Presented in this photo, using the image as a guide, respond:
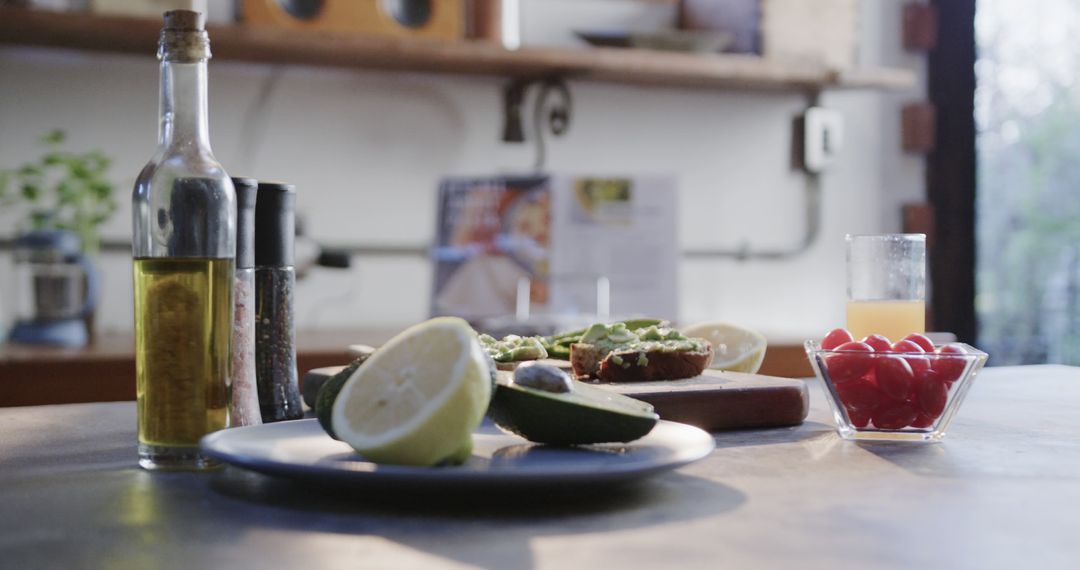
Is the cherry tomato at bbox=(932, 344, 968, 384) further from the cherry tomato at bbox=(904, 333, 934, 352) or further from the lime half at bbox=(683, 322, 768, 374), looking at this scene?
the lime half at bbox=(683, 322, 768, 374)

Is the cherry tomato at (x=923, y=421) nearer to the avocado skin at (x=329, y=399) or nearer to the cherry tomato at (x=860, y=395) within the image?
the cherry tomato at (x=860, y=395)

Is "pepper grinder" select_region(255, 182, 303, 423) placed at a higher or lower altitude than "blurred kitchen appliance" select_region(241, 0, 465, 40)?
lower

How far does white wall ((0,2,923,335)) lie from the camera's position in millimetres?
2740

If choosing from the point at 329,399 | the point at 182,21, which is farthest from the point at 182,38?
the point at 329,399

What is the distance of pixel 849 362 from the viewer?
0.96 meters

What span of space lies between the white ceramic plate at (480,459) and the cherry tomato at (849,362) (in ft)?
0.55

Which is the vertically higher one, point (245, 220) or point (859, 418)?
point (245, 220)

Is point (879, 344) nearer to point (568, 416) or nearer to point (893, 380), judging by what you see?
point (893, 380)

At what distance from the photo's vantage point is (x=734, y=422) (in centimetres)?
105

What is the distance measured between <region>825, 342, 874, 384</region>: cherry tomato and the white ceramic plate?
17 centimetres

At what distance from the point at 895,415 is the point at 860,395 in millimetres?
33

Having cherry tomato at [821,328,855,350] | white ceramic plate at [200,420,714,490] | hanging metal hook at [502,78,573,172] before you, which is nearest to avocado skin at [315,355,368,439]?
white ceramic plate at [200,420,714,490]

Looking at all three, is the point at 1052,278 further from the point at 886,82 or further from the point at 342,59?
the point at 342,59

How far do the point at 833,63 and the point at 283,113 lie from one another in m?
1.45
